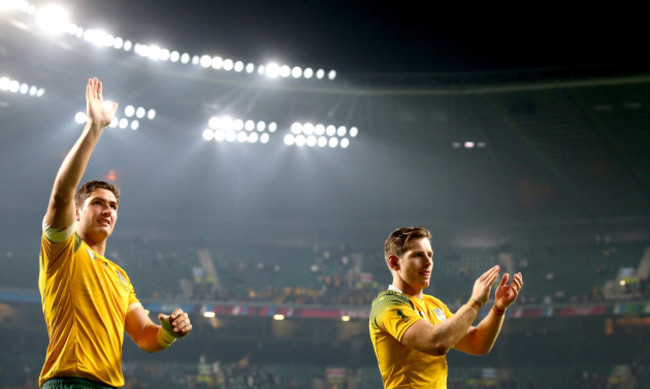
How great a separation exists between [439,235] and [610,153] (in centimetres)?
962

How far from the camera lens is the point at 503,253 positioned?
28.2 meters

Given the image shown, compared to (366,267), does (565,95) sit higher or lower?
higher

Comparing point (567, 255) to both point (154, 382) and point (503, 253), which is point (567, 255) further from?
point (154, 382)

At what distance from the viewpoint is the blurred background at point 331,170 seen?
57.5 feet

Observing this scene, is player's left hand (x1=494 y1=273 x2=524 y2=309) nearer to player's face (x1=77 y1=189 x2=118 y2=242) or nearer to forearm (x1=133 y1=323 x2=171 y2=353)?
forearm (x1=133 y1=323 x2=171 y2=353)

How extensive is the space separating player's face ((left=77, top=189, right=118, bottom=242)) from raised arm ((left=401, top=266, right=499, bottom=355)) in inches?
68.8

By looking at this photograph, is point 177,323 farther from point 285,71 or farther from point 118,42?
point 285,71

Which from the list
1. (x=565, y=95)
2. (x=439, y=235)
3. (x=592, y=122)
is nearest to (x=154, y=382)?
(x=439, y=235)

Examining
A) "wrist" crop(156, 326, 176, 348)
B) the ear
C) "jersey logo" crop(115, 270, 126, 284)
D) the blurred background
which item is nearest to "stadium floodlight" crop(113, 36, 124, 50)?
the blurred background

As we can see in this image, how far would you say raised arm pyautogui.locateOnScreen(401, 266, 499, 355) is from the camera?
8.96 ft

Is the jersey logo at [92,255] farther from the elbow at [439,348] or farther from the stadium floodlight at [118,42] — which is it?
the stadium floodlight at [118,42]

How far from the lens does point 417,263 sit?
320 centimetres

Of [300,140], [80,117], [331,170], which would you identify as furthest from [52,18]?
[331,170]

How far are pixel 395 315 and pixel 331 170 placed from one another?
24570 millimetres
